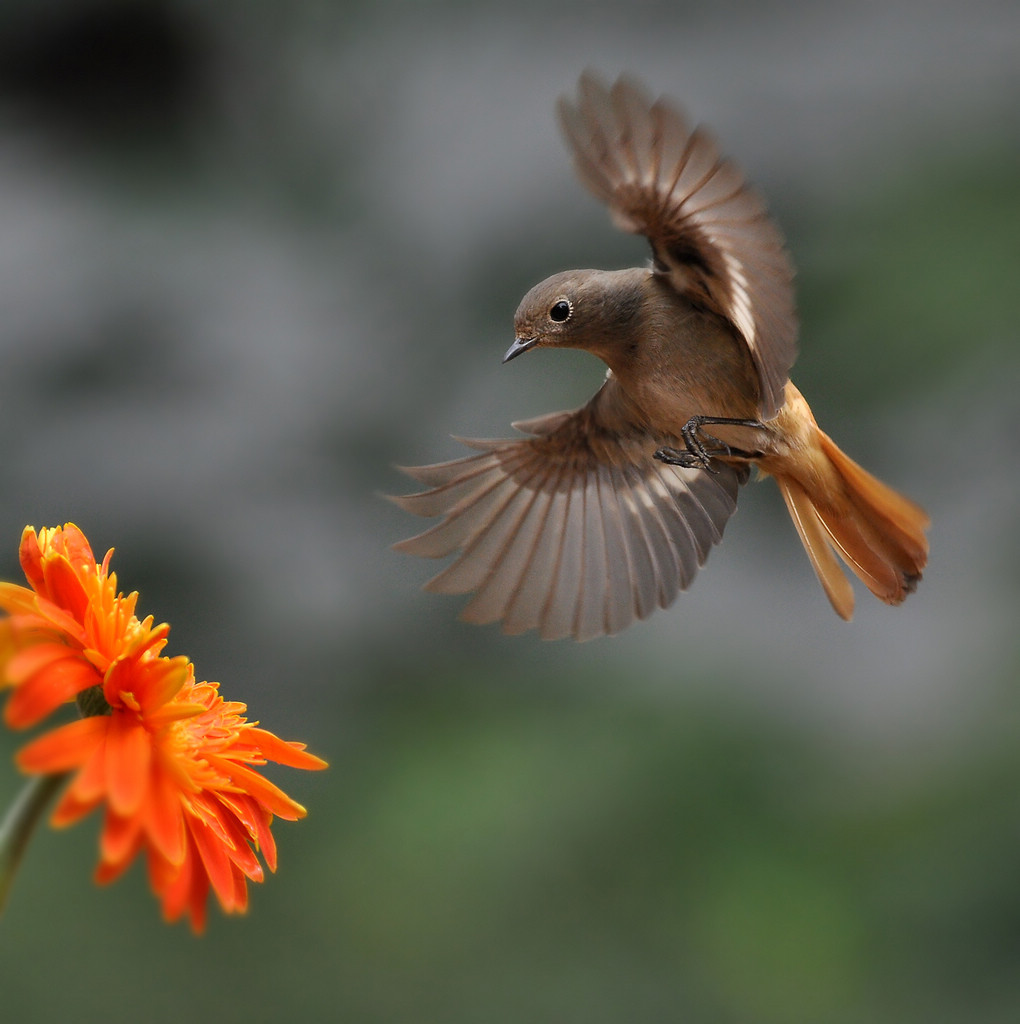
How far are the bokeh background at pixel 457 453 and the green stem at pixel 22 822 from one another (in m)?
2.73

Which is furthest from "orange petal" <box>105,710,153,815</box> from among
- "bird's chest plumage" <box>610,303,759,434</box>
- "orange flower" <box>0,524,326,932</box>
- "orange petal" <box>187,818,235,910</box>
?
"bird's chest plumage" <box>610,303,759,434</box>

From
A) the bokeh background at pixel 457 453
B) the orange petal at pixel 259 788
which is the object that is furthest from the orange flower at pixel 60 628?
the bokeh background at pixel 457 453

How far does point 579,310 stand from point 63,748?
3.72 feet

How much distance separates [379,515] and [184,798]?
3325 millimetres

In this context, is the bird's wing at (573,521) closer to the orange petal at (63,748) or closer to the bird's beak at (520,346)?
the bird's beak at (520,346)

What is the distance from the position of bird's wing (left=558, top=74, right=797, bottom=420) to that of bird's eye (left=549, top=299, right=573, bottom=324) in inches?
6.8

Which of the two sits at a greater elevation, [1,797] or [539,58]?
[539,58]

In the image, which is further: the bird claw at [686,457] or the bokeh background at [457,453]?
the bokeh background at [457,453]

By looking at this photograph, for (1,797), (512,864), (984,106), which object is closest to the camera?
(1,797)

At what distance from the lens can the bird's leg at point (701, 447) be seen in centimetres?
171

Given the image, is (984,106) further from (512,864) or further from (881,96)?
(512,864)

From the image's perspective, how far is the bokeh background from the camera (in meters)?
3.41

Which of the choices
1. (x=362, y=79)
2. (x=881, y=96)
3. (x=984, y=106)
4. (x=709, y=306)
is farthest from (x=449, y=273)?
(x=709, y=306)

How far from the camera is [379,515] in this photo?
13.9 feet
